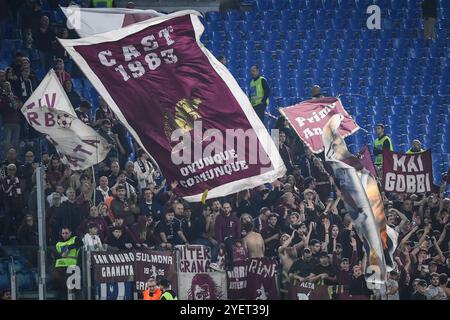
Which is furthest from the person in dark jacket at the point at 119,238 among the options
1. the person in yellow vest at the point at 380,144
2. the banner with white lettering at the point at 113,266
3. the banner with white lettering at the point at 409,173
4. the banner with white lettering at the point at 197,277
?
the person in yellow vest at the point at 380,144

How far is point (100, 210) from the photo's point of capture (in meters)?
14.1

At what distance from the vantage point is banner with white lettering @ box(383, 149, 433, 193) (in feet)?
49.3

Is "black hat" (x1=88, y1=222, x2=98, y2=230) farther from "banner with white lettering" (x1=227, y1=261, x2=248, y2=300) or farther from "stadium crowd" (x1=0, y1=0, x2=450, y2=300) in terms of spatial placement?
"banner with white lettering" (x1=227, y1=261, x2=248, y2=300)

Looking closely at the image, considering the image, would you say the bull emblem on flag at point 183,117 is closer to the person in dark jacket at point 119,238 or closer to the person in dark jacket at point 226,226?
the person in dark jacket at point 226,226

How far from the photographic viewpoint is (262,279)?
1380 cm

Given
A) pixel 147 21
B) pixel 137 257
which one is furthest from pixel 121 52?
pixel 137 257

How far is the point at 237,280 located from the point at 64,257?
204 centimetres

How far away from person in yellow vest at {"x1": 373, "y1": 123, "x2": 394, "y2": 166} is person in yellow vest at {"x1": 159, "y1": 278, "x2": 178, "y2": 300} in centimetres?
385

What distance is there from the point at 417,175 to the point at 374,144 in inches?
49.3

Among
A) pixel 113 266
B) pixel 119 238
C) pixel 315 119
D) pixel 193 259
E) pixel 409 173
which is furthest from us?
pixel 315 119

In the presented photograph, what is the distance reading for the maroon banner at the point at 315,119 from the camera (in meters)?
15.2

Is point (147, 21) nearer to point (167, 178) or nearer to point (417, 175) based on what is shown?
point (167, 178)

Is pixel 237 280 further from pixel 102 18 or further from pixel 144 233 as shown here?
pixel 102 18

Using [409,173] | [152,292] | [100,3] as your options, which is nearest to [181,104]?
[152,292]
